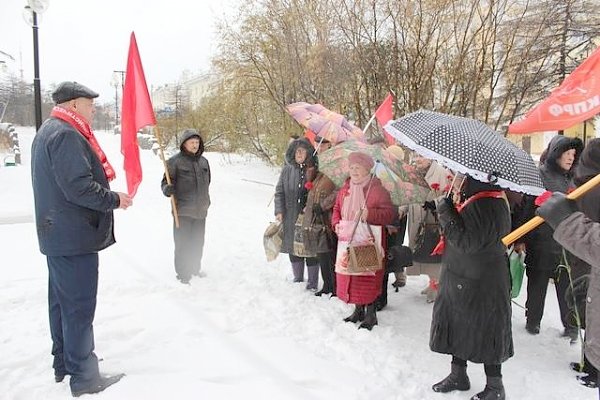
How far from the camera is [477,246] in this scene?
9.82 ft

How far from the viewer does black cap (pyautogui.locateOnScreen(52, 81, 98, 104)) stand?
3.12 metres

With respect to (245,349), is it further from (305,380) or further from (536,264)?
(536,264)

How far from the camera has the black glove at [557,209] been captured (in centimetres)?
210

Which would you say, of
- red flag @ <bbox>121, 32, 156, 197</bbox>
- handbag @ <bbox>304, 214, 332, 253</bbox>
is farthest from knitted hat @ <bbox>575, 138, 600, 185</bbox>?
red flag @ <bbox>121, 32, 156, 197</bbox>

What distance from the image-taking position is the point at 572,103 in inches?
148

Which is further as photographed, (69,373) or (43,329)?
(43,329)

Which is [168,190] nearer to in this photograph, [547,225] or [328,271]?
[328,271]

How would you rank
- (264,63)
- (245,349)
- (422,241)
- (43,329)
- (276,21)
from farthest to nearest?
(264,63)
(276,21)
(422,241)
(43,329)
(245,349)

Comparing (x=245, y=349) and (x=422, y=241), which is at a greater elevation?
(x=422, y=241)

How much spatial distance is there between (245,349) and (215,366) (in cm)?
35

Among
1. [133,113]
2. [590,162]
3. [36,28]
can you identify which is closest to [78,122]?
[133,113]

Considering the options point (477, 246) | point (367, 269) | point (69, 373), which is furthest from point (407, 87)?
point (69, 373)

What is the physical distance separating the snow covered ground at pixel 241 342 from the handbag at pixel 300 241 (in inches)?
19.3

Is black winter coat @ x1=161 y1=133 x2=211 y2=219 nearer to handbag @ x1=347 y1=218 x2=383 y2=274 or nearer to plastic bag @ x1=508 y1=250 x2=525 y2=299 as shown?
handbag @ x1=347 y1=218 x2=383 y2=274
